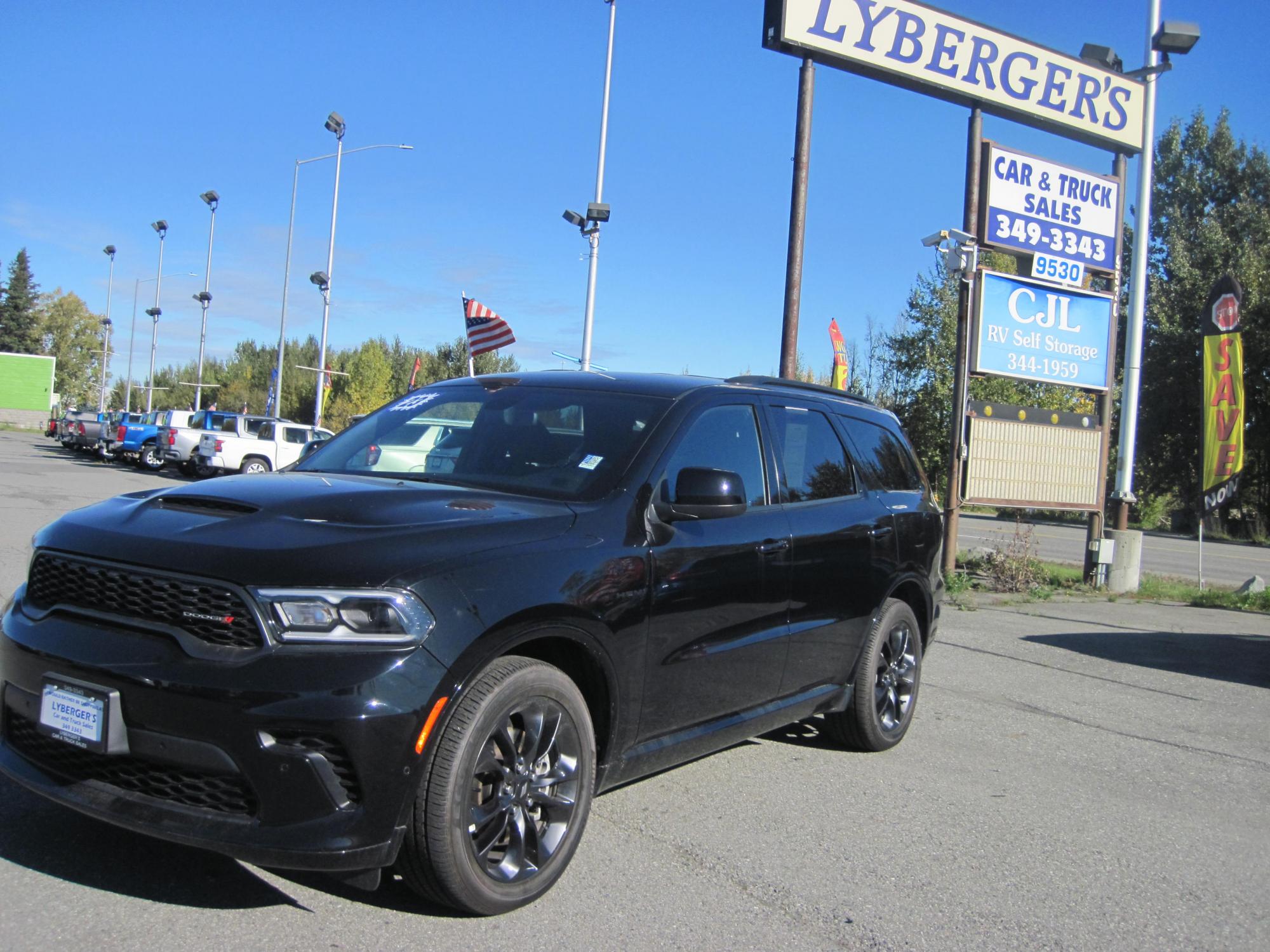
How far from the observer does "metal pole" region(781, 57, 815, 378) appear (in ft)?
44.5

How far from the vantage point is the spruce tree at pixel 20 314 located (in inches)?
4040

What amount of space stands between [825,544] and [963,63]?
460 inches

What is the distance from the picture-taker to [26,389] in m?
85.1

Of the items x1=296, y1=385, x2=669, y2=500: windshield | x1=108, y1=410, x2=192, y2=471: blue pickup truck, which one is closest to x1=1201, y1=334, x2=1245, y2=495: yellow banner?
x1=296, y1=385, x2=669, y2=500: windshield

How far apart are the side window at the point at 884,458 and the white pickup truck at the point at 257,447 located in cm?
2381

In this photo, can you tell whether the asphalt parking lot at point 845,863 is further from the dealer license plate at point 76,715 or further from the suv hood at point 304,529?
the suv hood at point 304,529

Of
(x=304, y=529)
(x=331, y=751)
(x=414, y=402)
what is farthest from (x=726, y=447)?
(x=331, y=751)

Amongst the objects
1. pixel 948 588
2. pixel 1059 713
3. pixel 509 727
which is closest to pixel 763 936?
pixel 509 727

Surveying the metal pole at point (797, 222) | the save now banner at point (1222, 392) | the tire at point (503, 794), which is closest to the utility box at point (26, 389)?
the metal pole at point (797, 222)

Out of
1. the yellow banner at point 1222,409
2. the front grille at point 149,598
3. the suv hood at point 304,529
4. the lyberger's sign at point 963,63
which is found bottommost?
the front grille at point 149,598

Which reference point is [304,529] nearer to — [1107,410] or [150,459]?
[1107,410]

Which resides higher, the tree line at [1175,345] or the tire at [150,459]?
the tree line at [1175,345]

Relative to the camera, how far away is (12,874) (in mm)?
3461

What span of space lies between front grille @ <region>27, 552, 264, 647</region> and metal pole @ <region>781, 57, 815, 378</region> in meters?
10.8
